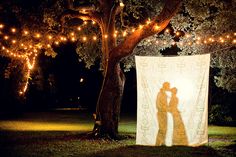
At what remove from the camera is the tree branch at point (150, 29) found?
14250 mm

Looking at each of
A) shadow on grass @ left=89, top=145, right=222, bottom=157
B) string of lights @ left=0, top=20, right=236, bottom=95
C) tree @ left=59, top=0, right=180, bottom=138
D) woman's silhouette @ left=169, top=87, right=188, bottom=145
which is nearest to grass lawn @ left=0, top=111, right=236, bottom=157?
shadow on grass @ left=89, top=145, right=222, bottom=157

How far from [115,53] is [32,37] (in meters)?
3.86

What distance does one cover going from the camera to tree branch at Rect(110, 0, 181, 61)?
14.2 metres

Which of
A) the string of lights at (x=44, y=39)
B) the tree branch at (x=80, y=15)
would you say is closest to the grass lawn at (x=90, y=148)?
the string of lights at (x=44, y=39)

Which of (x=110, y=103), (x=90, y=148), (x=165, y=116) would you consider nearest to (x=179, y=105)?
(x=165, y=116)

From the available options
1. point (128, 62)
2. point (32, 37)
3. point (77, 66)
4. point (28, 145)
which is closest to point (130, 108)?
point (77, 66)

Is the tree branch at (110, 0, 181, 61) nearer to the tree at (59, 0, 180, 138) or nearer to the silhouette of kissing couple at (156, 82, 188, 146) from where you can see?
the tree at (59, 0, 180, 138)

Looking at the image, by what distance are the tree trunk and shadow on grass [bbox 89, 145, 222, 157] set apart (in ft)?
8.66

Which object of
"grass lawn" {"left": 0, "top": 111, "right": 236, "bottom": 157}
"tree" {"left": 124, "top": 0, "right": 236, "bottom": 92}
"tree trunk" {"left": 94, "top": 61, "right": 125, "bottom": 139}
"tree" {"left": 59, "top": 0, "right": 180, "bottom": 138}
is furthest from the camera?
"tree" {"left": 124, "top": 0, "right": 236, "bottom": 92}

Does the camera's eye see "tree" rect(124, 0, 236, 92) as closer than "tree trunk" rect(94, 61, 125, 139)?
No

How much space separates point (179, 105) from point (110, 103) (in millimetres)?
3812

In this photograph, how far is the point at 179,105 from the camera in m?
12.9

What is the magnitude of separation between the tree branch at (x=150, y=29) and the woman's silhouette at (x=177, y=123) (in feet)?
8.97

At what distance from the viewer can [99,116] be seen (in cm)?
1625
